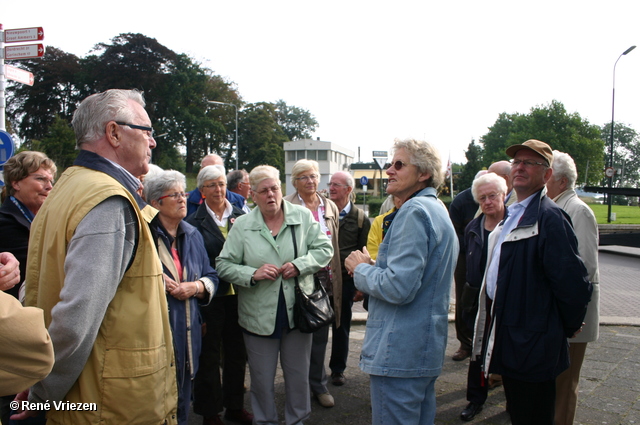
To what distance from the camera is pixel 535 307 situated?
2518mm

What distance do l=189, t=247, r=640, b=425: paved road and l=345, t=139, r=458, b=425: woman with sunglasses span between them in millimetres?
1407

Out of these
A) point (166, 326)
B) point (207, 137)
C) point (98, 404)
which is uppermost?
point (207, 137)

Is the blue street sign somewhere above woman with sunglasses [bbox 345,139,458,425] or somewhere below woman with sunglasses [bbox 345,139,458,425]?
above

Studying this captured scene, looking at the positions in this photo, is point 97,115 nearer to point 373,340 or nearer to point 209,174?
point 373,340

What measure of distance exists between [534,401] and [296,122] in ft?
313

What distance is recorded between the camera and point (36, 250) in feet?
5.93

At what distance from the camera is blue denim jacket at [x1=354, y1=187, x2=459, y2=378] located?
2.29 metres

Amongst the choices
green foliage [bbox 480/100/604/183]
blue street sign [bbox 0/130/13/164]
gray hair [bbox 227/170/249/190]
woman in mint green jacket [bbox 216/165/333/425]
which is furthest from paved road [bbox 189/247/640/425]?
green foliage [bbox 480/100/604/183]

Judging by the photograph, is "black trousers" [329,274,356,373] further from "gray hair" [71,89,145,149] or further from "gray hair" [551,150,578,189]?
"gray hair" [71,89,145,149]

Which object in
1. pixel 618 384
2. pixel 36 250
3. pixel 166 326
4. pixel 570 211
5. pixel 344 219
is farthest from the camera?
pixel 344 219

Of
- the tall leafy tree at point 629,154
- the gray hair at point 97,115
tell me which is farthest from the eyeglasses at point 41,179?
the tall leafy tree at point 629,154

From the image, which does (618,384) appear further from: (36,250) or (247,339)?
(36,250)

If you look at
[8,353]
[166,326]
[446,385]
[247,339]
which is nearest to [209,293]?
[247,339]

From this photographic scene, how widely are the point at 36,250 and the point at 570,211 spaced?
3.36 m
